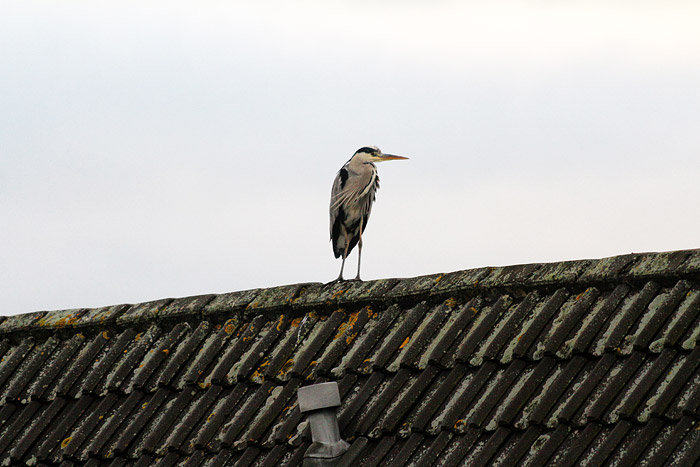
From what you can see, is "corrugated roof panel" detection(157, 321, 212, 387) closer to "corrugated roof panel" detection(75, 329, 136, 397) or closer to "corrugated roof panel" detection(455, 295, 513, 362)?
"corrugated roof panel" detection(75, 329, 136, 397)

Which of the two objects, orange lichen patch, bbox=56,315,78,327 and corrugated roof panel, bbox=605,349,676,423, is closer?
corrugated roof panel, bbox=605,349,676,423

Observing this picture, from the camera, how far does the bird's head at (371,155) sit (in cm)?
846

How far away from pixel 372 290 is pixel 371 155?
336 centimetres

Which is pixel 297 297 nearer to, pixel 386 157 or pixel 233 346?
pixel 233 346

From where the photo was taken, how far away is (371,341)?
16.0 ft

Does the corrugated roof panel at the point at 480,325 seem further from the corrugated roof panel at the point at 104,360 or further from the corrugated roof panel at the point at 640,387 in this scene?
the corrugated roof panel at the point at 104,360

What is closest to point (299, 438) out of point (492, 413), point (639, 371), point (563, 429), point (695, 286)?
point (492, 413)

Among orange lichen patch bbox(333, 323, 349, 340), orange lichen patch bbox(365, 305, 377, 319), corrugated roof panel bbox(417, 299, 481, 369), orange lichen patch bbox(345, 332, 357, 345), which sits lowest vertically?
corrugated roof panel bbox(417, 299, 481, 369)

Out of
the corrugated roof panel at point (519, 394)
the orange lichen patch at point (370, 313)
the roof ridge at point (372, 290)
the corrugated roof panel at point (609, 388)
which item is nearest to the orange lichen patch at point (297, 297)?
the roof ridge at point (372, 290)

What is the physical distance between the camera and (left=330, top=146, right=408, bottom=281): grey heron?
8.34 m

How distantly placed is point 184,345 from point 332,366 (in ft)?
3.28

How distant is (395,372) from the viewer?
4.58m

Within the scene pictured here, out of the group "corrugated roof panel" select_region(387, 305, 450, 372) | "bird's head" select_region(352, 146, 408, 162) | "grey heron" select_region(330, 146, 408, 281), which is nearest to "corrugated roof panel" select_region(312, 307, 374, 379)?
"corrugated roof panel" select_region(387, 305, 450, 372)

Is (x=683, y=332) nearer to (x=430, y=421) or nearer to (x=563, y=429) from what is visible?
(x=563, y=429)
